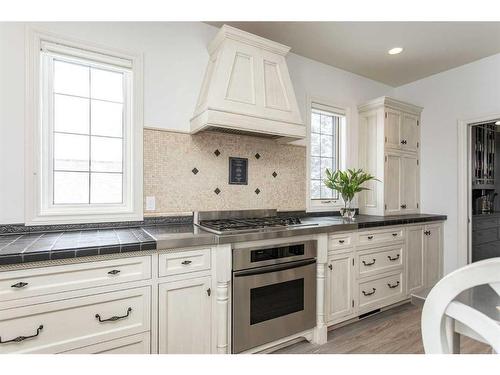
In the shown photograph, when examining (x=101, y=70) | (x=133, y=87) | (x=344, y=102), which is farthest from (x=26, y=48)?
(x=344, y=102)

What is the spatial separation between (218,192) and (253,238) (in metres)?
0.76

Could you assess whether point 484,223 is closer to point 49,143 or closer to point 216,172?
point 216,172

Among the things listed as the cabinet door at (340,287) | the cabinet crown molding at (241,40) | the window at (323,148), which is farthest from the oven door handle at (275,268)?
the cabinet crown molding at (241,40)

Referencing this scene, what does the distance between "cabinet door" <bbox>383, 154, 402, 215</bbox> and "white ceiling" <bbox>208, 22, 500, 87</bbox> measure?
1.09 metres

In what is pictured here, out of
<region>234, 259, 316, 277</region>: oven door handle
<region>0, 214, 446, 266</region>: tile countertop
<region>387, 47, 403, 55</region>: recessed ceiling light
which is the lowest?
<region>234, 259, 316, 277</region>: oven door handle

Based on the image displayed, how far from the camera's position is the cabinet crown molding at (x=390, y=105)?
318 centimetres

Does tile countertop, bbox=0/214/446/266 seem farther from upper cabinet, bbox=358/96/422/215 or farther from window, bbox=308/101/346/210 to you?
upper cabinet, bbox=358/96/422/215

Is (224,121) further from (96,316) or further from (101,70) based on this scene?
(96,316)

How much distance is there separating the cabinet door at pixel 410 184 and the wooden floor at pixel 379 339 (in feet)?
4.26

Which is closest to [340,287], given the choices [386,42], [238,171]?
[238,171]

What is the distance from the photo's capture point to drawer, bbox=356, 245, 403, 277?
2.55 m

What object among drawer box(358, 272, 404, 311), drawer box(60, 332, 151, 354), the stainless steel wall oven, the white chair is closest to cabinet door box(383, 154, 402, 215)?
drawer box(358, 272, 404, 311)

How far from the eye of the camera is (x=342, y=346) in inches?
85.4

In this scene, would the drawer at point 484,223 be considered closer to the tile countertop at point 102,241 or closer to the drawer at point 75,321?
the tile countertop at point 102,241
